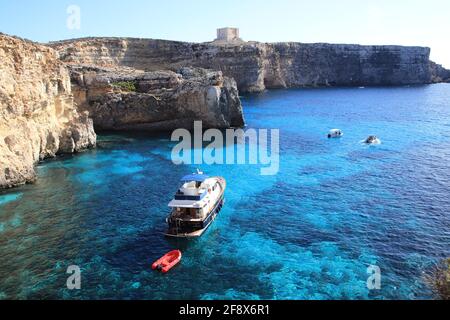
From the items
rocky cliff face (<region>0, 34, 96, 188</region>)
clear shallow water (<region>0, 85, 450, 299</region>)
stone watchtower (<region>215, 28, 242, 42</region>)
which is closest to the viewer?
clear shallow water (<region>0, 85, 450, 299</region>)

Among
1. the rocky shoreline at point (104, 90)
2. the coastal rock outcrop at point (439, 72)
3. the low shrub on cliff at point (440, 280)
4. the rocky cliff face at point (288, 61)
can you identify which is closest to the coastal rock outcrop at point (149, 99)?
the rocky shoreline at point (104, 90)

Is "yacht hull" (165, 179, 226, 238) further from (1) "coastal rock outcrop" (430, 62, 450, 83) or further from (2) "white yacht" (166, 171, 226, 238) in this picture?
(1) "coastal rock outcrop" (430, 62, 450, 83)

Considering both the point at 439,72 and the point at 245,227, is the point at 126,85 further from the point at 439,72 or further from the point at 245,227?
the point at 439,72

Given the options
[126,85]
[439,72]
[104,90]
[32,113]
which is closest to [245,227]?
[32,113]

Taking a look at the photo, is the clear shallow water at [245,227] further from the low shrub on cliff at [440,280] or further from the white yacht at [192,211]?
the white yacht at [192,211]

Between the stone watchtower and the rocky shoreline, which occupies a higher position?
the stone watchtower

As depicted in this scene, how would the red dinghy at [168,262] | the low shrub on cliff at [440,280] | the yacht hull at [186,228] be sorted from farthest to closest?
the yacht hull at [186,228] → the red dinghy at [168,262] → the low shrub on cliff at [440,280]

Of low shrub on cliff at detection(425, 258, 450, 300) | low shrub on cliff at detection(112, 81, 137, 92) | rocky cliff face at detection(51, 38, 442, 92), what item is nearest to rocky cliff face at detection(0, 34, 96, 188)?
low shrub on cliff at detection(112, 81, 137, 92)

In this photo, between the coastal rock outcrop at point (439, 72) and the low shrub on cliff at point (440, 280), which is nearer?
the low shrub on cliff at point (440, 280)
